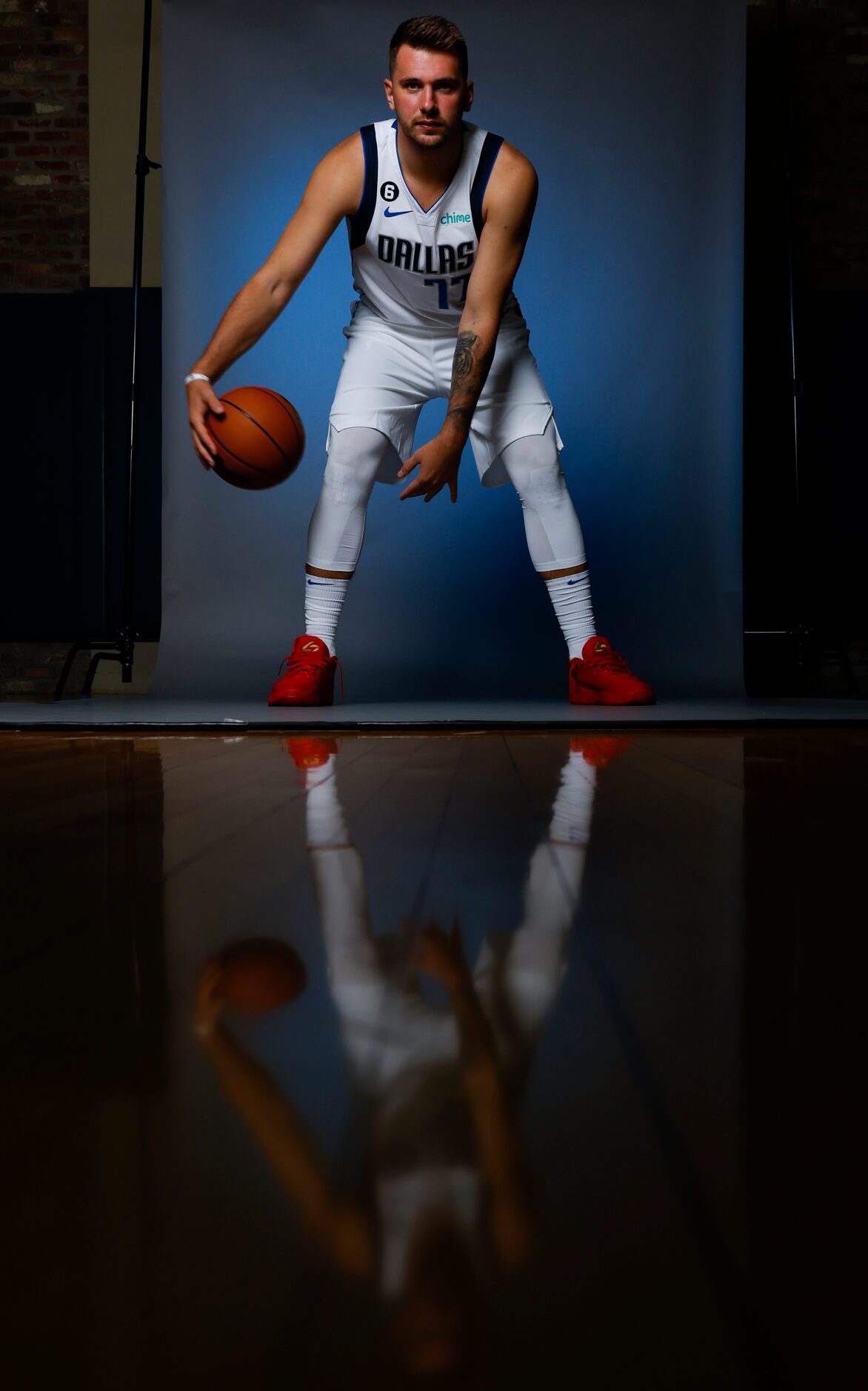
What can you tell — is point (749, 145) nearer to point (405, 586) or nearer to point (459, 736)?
point (405, 586)

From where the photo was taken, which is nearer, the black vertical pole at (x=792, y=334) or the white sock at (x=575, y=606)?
the white sock at (x=575, y=606)

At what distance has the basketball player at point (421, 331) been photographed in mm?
2609

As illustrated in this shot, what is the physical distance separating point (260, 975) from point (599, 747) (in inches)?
51.4

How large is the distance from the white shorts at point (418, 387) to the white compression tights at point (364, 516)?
0.10 ft

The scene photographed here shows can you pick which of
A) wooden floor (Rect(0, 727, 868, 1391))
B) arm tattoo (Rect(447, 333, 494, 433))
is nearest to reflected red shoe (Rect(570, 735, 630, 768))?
wooden floor (Rect(0, 727, 868, 1391))

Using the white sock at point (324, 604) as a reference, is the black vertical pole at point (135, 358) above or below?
above

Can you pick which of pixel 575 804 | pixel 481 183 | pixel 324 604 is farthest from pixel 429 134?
pixel 575 804

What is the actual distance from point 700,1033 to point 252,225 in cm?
378

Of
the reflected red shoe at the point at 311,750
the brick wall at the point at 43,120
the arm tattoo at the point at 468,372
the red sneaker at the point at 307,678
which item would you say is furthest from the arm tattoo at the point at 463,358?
the brick wall at the point at 43,120

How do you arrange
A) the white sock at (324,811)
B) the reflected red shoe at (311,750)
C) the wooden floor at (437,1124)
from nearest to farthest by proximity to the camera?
the wooden floor at (437,1124)
the white sock at (324,811)
the reflected red shoe at (311,750)

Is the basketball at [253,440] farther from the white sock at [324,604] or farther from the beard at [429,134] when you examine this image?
the beard at [429,134]

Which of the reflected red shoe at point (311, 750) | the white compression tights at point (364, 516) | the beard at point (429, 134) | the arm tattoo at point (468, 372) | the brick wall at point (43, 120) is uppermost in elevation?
the brick wall at point (43, 120)

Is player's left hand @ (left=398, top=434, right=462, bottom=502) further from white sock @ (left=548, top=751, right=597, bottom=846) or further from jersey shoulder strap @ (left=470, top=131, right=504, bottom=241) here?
white sock @ (left=548, top=751, right=597, bottom=846)

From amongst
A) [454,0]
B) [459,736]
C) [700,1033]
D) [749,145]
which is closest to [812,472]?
[749,145]
